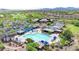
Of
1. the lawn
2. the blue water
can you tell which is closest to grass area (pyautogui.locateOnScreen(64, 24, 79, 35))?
the lawn

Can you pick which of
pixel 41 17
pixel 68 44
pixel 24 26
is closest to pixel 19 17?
pixel 24 26

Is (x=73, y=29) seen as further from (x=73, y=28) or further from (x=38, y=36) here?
(x=38, y=36)

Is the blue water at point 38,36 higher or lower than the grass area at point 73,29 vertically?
lower

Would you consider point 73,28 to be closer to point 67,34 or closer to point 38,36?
point 67,34

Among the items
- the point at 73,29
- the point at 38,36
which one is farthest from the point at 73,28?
the point at 38,36

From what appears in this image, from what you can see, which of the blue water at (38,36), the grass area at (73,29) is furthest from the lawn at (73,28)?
the blue water at (38,36)

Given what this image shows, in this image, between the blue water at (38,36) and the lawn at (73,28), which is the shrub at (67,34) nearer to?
the lawn at (73,28)

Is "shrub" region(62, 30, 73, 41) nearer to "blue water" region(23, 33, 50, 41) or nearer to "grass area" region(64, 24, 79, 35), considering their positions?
"grass area" region(64, 24, 79, 35)

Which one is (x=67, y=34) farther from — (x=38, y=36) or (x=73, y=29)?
(x=38, y=36)
